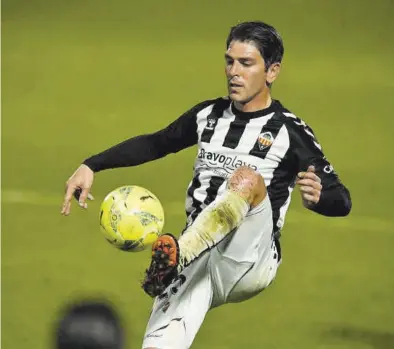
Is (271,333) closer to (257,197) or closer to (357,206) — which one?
(257,197)

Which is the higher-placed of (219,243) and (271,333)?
(219,243)

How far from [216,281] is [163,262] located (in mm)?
787

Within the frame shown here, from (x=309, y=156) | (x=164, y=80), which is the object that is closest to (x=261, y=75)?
(x=309, y=156)

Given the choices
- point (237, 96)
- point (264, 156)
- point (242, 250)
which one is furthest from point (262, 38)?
point (242, 250)

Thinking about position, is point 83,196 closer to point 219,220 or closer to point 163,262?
point 219,220

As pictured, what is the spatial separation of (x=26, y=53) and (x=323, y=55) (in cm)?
353

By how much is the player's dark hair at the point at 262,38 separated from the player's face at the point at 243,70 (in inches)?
1.2

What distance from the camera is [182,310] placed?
18.5 feet

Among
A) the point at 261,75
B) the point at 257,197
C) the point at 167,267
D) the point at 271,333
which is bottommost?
the point at 271,333

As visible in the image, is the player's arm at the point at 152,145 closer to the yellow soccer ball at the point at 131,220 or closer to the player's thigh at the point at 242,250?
the yellow soccer ball at the point at 131,220

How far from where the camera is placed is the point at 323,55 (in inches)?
502

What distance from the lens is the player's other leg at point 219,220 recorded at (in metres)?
5.11

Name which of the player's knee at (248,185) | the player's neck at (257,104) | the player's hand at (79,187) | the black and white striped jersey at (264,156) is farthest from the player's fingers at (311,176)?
the player's hand at (79,187)

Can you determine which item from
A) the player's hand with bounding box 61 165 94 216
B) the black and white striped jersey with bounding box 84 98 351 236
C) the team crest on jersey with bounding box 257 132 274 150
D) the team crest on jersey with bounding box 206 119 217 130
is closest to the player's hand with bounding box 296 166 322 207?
the black and white striped jersey with bounding box 84 98 351 236
